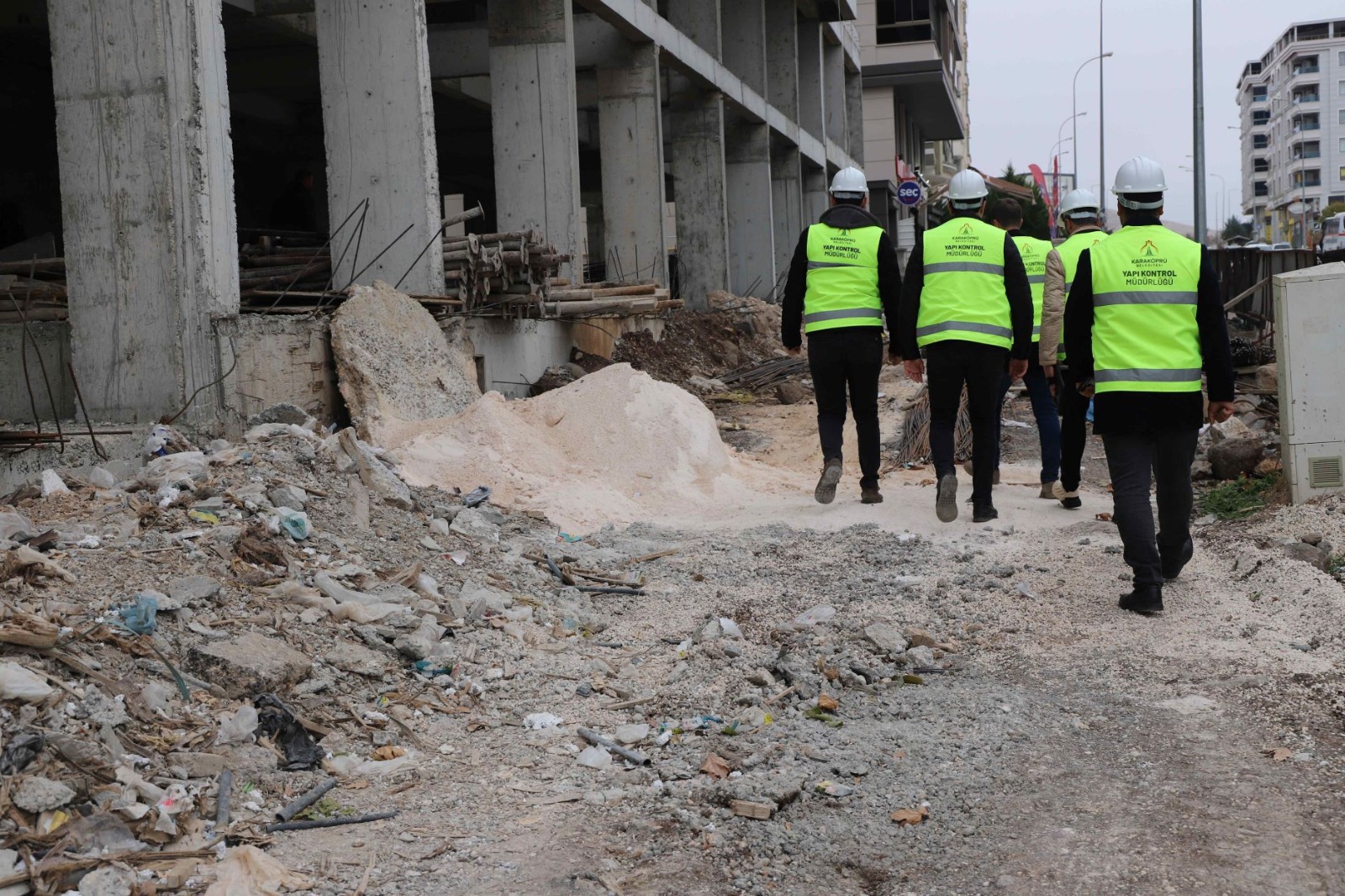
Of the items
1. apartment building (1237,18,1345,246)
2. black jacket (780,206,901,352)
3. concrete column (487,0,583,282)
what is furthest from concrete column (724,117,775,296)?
apartment building (1237,18,1345,246)

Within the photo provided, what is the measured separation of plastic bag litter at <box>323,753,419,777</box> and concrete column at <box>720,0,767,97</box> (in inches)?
928

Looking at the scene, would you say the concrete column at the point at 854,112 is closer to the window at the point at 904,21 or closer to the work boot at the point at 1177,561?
the window at the point at 904,21

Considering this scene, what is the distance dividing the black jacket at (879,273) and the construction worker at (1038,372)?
69cm

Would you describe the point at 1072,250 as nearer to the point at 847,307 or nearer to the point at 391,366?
the point at 847,307

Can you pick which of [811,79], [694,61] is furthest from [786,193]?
[694,61]

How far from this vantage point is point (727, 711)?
16.0 feet

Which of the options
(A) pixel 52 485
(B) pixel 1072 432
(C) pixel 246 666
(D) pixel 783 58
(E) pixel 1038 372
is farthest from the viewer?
(D) pixel 783 58

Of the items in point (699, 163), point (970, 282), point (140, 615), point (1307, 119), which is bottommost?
point (140, 615)

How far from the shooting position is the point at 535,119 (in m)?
15.3

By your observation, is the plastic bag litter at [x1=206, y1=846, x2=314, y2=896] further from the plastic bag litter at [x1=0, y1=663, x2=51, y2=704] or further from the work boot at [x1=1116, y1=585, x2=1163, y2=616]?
the work boot at [x1=1116, y1=585, x2=1163, y2=616]

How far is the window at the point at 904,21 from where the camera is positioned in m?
42.2

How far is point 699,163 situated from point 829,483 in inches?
602

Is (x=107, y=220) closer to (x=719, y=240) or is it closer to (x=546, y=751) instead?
(x=546, y=751)

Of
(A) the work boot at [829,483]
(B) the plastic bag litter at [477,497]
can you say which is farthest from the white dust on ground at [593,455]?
(A) the work boot at [829,483]
